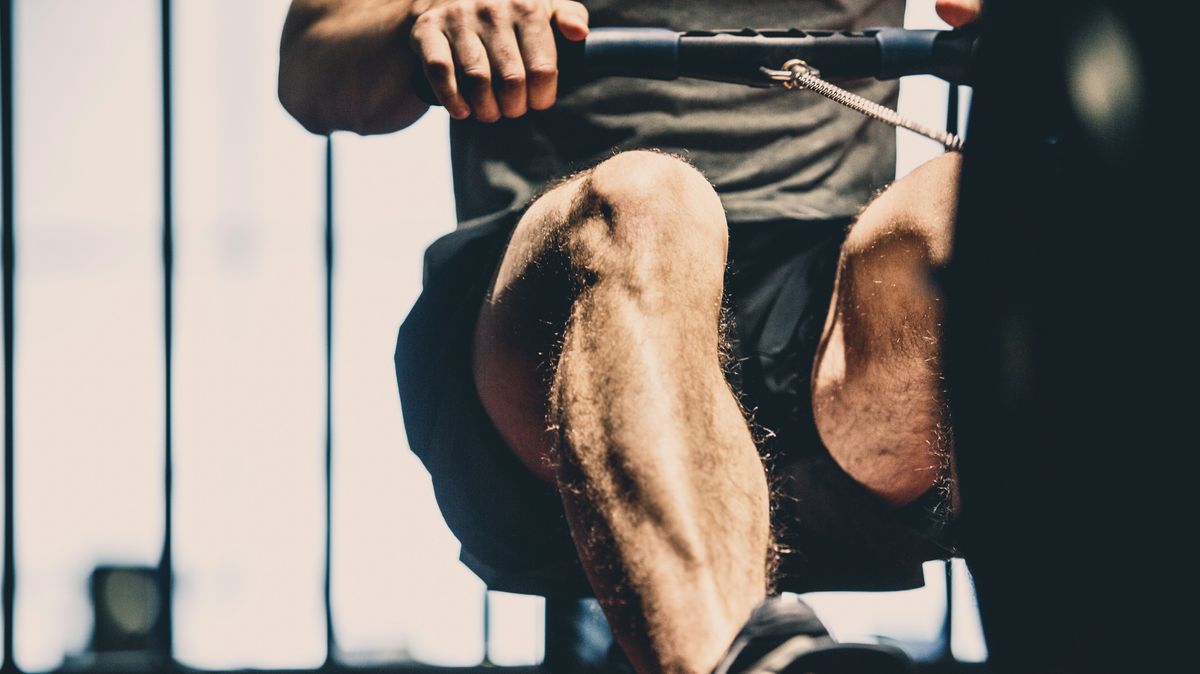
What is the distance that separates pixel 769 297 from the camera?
3.44 ft

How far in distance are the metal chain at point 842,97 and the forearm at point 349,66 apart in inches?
10.4

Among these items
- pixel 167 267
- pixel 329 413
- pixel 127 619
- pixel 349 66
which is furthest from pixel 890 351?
pixel 127 619

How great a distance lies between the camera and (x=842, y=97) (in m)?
0.75

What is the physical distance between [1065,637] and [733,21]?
2.88ft

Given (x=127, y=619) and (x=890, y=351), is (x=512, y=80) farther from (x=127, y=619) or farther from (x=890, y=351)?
(x=127, y=619)

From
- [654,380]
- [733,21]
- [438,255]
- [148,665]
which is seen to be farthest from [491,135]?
[148,665]

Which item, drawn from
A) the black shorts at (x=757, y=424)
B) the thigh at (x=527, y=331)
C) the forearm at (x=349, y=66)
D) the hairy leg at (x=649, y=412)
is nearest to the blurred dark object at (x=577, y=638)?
the black shorts at (x=757, y=424)

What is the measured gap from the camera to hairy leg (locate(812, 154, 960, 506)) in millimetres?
908

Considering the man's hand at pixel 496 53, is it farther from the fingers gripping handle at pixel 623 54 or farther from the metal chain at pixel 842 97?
the metal chain at pixel 842 97

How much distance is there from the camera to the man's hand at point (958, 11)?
0.86 metres

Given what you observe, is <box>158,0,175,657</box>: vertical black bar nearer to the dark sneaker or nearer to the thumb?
the thumb

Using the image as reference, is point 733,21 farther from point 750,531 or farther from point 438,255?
point 750,531

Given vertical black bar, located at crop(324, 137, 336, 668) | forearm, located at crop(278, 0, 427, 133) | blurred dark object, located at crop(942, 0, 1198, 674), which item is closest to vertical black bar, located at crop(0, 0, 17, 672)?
vertical black bar, located at crop(324, 137, 336, 668)

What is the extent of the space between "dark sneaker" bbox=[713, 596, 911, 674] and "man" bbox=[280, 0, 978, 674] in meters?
0.04
